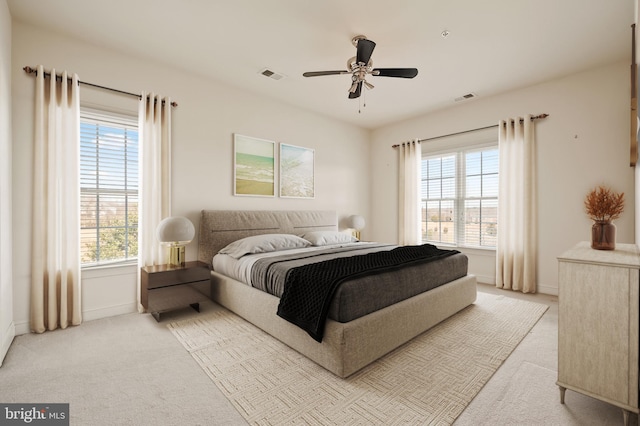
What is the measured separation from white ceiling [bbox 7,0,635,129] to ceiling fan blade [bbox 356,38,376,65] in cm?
26

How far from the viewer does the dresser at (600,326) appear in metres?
1.43

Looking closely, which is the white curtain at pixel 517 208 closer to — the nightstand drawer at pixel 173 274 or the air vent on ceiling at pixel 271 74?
the air vent on ceiling at pixel 271 74

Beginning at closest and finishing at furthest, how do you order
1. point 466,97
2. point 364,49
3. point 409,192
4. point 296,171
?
point 364,49 → point 466,97 → point 296,171 → point 409,192

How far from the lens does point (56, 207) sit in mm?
2766

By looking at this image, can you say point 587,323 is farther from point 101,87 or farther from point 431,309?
point 101,87

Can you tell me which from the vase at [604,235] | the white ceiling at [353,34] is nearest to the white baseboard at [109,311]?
the white ceiling at [353,34]

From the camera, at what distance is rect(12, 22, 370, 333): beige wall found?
2654 millimetres

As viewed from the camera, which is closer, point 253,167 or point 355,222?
point 253,167

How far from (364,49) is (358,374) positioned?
2683 millimetres

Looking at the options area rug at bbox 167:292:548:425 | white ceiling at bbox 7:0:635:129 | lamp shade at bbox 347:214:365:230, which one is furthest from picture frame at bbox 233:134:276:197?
area rug at bbox 167:292:548:425

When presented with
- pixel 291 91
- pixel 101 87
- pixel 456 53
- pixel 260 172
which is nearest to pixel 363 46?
pixel 456 53

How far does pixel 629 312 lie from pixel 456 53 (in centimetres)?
286

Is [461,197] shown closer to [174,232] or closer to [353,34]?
[353,34]

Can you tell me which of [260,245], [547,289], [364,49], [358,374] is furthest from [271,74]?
[547,289]
